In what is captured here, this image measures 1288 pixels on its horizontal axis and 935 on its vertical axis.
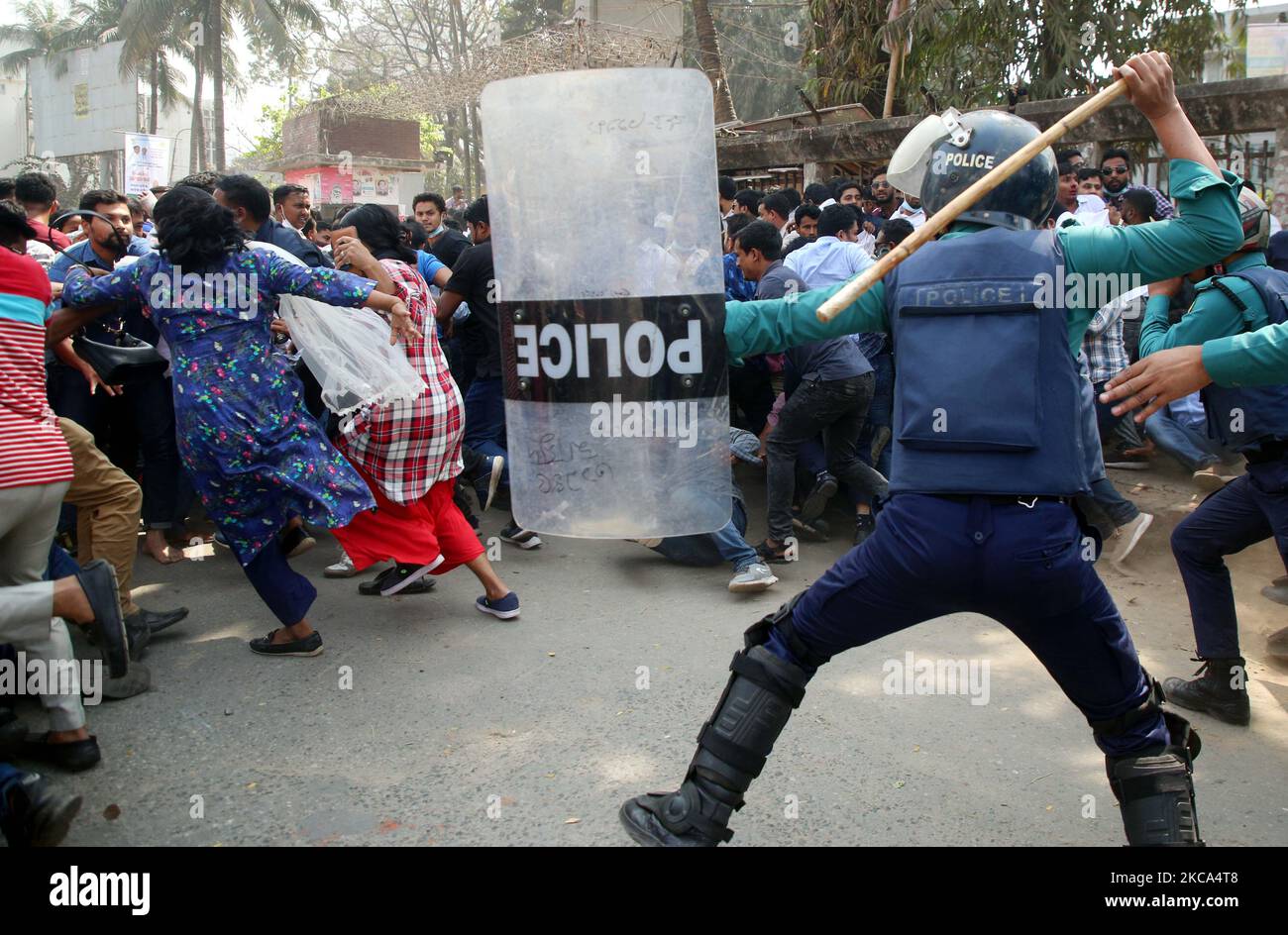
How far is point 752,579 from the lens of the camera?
5125 mm

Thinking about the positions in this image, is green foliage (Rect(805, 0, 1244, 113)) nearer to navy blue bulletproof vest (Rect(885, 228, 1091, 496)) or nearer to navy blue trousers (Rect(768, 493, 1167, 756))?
navy blue bulletproof vest (Rect(885, 228, 1091, 496))

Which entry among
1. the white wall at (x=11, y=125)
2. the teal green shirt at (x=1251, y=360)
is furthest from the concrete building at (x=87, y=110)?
the teal green shirt at (x=1251, y=360)

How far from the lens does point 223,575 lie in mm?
5398

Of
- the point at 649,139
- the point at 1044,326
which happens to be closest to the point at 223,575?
the point at 649,139

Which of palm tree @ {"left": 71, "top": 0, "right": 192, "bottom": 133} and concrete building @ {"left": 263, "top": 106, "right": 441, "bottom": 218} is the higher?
palm tree @ {"left": 71, "top": 0, "right": 192, "bottom": 133}

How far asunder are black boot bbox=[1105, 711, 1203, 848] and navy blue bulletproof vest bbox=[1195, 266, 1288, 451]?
1570 mm

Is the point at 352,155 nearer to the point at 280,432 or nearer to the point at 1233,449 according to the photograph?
the point at 280,432

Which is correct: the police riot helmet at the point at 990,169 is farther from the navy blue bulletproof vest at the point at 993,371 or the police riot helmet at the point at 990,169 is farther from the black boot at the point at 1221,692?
the black boot at the point at 1221,692

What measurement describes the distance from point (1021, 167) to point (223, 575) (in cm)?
432

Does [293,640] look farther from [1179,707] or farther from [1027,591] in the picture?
[1179,707]

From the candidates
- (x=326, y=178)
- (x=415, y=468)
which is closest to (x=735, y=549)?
(x=415, y=468)

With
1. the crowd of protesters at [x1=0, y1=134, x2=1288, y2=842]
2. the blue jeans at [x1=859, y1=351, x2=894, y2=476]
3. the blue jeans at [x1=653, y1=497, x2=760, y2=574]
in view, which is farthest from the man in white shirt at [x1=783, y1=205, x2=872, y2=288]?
the blue jeans at [x1=653, y1=497, x2=760, y2=574]

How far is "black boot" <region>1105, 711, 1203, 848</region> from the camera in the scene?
2436 millimetres

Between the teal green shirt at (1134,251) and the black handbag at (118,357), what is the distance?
3508 millimetres
